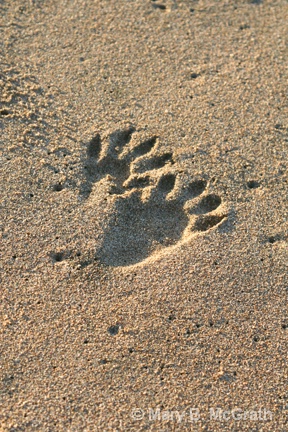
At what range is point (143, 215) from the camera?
8.28 feet

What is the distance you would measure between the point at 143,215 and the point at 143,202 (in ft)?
0.18

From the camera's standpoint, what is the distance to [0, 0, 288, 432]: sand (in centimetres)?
218

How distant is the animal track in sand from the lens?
8.09ft

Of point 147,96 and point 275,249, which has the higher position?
point 147,96

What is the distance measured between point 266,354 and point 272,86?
1.32 metres

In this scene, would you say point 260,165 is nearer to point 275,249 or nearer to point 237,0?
point 275,249

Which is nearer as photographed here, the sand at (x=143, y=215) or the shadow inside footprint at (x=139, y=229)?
the sand at (x=143, y=215)

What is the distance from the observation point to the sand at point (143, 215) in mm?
2176

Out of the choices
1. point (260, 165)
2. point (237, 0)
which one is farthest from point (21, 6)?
point (260, 165)

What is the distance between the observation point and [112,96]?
9.21 ft

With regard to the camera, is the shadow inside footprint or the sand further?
the shadow inside footprint

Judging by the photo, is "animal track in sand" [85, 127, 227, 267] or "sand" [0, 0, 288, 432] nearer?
"sand" [0, 0, 288, 432]

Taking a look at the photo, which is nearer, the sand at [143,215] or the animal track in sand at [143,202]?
the sand at [143,215]

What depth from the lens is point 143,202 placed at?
2529 mm
